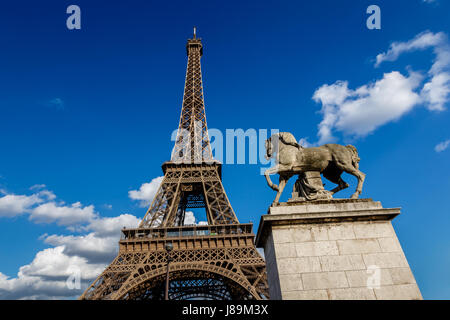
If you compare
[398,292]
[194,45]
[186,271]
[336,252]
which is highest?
[194,45]

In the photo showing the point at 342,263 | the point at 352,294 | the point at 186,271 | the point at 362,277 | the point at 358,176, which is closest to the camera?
the point at 352,294

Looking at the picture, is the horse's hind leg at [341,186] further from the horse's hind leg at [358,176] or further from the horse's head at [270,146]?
the horse's head at [270,146]

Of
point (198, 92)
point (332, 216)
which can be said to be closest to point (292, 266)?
point (332, 216)

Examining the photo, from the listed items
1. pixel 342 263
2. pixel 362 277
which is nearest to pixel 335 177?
pixel 342 263

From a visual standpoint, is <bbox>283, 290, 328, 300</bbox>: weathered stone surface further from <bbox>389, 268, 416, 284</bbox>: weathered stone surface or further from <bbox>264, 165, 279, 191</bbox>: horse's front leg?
<bbox>264, 165, 279, 191</bbox>: horse's front leg

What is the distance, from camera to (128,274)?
27578 mm

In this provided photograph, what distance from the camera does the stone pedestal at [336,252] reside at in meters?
6.29

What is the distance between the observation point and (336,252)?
673 centimetres

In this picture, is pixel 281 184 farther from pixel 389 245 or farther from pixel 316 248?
pixel 389 245

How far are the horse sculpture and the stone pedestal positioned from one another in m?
0.95

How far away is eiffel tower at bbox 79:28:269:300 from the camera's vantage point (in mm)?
27047

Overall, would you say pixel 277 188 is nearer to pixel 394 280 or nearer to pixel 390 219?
pixel 390 219

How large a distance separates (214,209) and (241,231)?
17.4 ft

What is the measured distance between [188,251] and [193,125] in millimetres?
24166
